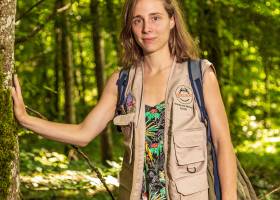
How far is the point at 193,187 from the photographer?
306 centimetres

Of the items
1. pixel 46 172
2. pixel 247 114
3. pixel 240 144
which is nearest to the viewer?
pixel 46 172

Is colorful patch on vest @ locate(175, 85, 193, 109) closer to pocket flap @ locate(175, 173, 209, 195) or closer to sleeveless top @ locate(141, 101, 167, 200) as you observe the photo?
sleeveless top @ locate(141, 101, 167, 200)

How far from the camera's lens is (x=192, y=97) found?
3.09 m

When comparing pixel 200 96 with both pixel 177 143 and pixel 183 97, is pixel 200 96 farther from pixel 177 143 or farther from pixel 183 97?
pixel 177 143

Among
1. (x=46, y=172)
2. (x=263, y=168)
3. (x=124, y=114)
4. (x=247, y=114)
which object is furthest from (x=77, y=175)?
(x=247, y=114)

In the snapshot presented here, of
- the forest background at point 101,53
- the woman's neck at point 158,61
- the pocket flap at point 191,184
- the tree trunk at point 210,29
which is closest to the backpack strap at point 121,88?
the woman's neck at point 158,61

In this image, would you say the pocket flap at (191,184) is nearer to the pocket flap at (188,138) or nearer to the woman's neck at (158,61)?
the pocket flap at (188,138)

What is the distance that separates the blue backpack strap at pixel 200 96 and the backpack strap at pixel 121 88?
15.9 inches

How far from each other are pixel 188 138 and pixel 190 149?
0.21 ft

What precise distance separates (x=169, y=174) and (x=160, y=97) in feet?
1.46

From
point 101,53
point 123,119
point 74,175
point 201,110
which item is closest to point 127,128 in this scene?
point 123,119

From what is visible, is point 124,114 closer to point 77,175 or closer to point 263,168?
point 77,175

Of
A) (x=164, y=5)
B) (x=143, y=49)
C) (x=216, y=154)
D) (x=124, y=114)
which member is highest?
(x=164, y=5)

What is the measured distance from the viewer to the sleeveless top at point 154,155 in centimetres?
310
